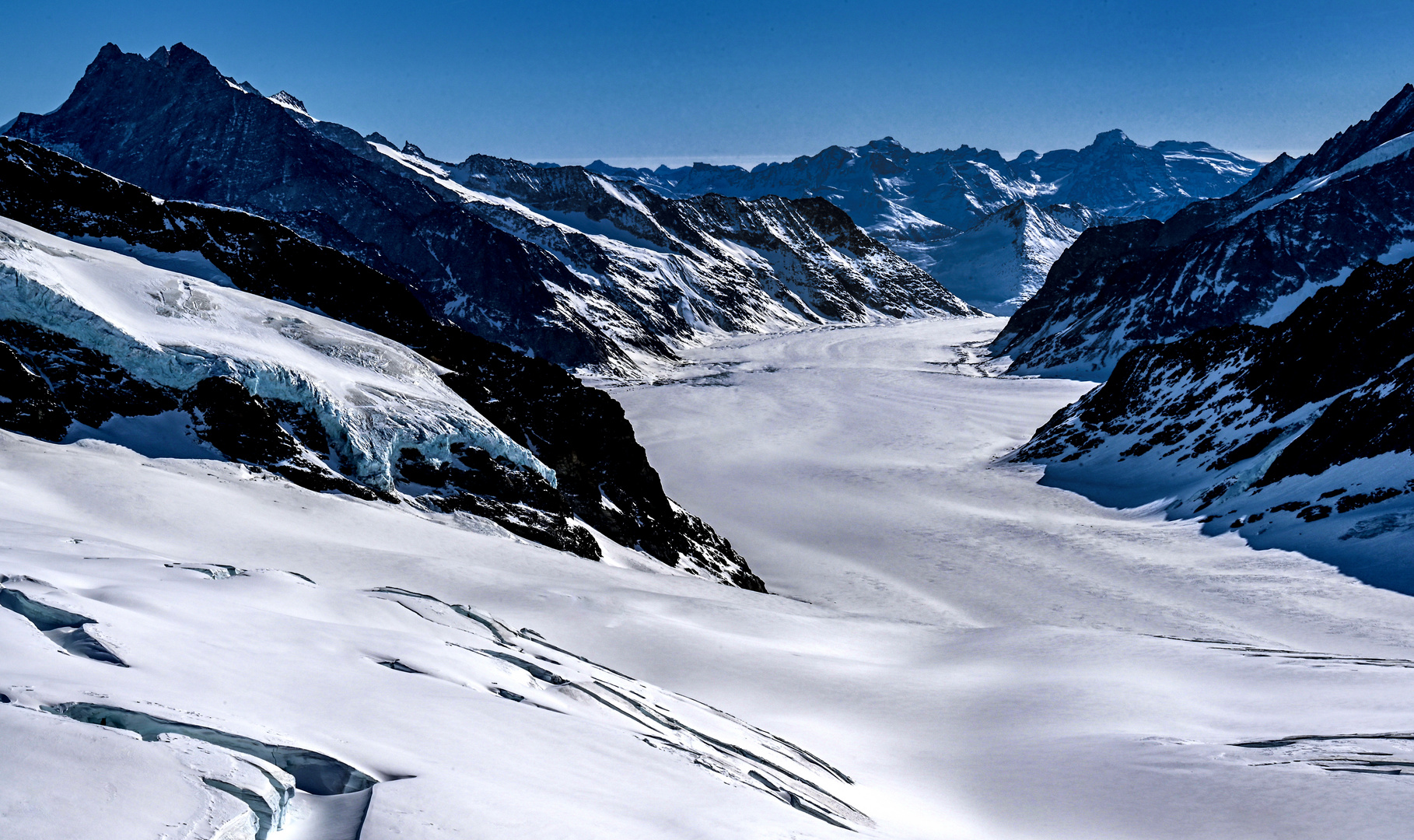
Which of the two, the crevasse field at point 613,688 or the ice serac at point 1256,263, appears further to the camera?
the ice serac at point 1256,263

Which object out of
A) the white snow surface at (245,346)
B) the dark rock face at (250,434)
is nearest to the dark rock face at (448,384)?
the dark rock face at (250,434)

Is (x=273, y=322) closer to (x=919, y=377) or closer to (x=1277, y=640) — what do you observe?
(x=1277, y=640)

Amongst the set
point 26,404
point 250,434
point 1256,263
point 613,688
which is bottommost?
point 613,688

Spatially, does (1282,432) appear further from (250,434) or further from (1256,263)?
(1256,263)

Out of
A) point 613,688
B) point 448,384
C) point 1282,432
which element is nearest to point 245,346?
point 448,384

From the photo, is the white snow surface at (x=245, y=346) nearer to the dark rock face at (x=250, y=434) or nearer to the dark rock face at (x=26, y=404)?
the dark rock face at (x=250, y=434)

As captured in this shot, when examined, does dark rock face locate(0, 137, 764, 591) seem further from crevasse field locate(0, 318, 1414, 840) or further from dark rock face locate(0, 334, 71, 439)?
dark rock face locate(0, 334, 71, 439)
